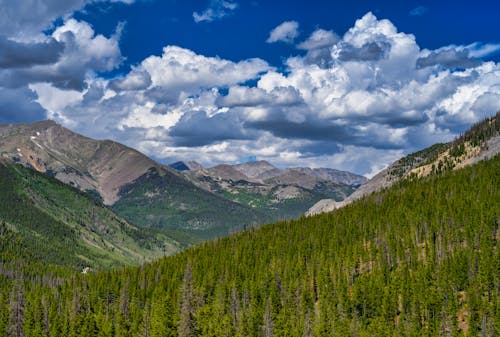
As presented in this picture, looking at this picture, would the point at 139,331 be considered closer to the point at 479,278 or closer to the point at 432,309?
the point at 432,309

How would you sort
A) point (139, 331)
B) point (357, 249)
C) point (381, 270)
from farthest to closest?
point (357, 249) < point (381, 270) < point (139, 331)

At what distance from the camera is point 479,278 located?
146000 mm

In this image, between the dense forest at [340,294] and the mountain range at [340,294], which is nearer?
the dense forest at [340,294]

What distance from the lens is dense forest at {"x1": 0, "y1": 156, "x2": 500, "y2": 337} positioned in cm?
13512

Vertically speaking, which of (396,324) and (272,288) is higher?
(272,288)

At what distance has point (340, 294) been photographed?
534 ft

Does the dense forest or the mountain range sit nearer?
the dense forest

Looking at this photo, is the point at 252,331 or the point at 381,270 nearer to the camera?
the point at 252,331

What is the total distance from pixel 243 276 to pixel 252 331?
177 ft

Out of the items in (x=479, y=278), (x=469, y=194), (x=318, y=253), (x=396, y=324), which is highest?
(x=469, y=194)

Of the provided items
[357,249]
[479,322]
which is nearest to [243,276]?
[357,249]

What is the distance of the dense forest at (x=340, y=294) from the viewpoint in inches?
5320

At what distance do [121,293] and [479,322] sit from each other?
4847 inches

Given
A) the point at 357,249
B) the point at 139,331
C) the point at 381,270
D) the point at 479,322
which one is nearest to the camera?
the point at 479,322
